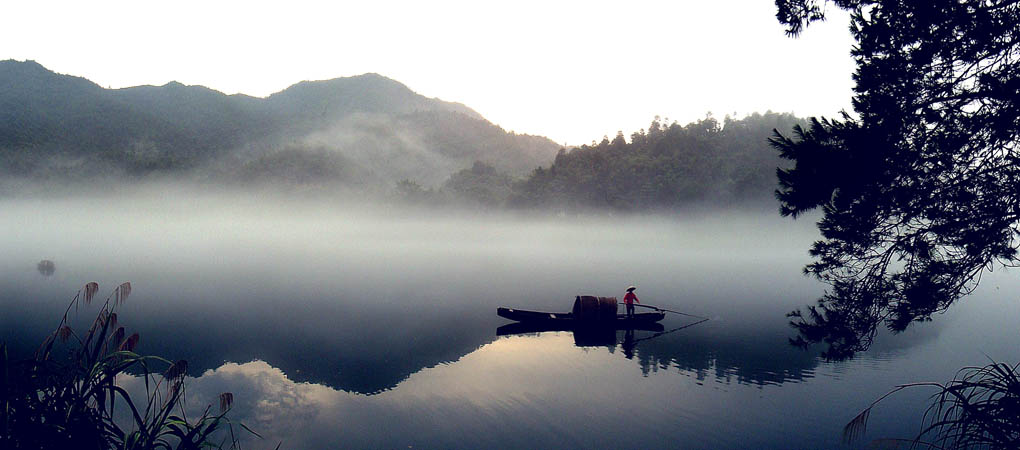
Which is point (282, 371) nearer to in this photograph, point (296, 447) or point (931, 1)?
point (296, 447)

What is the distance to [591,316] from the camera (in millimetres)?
24672

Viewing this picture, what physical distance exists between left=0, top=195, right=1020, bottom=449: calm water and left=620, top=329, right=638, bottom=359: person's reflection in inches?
7.6

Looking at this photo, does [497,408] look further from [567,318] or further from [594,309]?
[594,309]

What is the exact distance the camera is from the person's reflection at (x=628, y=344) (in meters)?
22.3

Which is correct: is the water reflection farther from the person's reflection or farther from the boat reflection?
the boat reflection

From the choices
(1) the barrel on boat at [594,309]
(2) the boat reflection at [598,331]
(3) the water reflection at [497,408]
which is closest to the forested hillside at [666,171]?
(2) the boat reflection at [598,331]

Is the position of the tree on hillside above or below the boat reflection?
above

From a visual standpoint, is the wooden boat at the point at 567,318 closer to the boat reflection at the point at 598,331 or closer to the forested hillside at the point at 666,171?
the boat reflection at the point at 598,331

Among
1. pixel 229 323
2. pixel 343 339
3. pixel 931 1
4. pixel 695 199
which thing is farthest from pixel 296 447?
pixel 695 199

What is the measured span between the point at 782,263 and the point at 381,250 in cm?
6187

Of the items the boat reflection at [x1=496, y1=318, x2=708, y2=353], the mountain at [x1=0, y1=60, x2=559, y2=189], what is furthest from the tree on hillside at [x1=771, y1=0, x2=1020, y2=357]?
the mountain at [x1=0, y1=60, x2=559, y2=189]

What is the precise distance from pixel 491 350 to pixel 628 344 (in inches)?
260

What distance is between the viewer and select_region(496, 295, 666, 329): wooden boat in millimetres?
24703

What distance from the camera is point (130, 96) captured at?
182000 millimetres
